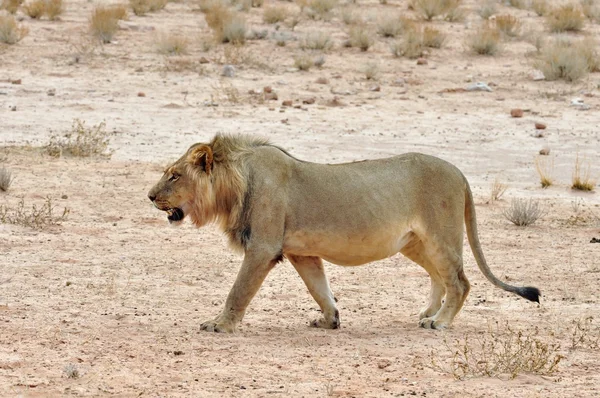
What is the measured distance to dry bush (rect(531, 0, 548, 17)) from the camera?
32094mm

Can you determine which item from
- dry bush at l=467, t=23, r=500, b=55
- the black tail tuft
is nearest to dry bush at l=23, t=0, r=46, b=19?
dry bush at l=467, t=23, r=500, b=55

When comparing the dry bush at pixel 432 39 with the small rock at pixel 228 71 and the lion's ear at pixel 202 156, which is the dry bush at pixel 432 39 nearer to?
the small rock at pixel 228 71

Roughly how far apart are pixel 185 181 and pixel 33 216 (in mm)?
3804

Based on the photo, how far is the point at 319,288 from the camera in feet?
26.9

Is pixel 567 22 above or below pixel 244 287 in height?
below

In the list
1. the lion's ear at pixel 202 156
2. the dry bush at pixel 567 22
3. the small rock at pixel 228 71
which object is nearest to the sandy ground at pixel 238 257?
the small rock at pixel 228 71

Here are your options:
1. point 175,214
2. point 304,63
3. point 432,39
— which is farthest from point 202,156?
point 432,39

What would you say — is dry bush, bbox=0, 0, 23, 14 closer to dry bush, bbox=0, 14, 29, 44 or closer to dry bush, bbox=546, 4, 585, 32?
dry bush, bbox=0, 14, 29, 44

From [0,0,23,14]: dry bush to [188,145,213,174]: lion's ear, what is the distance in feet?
66.9

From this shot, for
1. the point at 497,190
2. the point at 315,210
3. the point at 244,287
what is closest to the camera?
the point at 244,287

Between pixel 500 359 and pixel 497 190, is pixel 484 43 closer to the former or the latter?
pixel 497 190

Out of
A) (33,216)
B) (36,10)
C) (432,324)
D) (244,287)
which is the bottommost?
(36,10)

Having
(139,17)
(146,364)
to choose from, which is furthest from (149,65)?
(146,364)

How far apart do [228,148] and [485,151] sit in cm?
911
